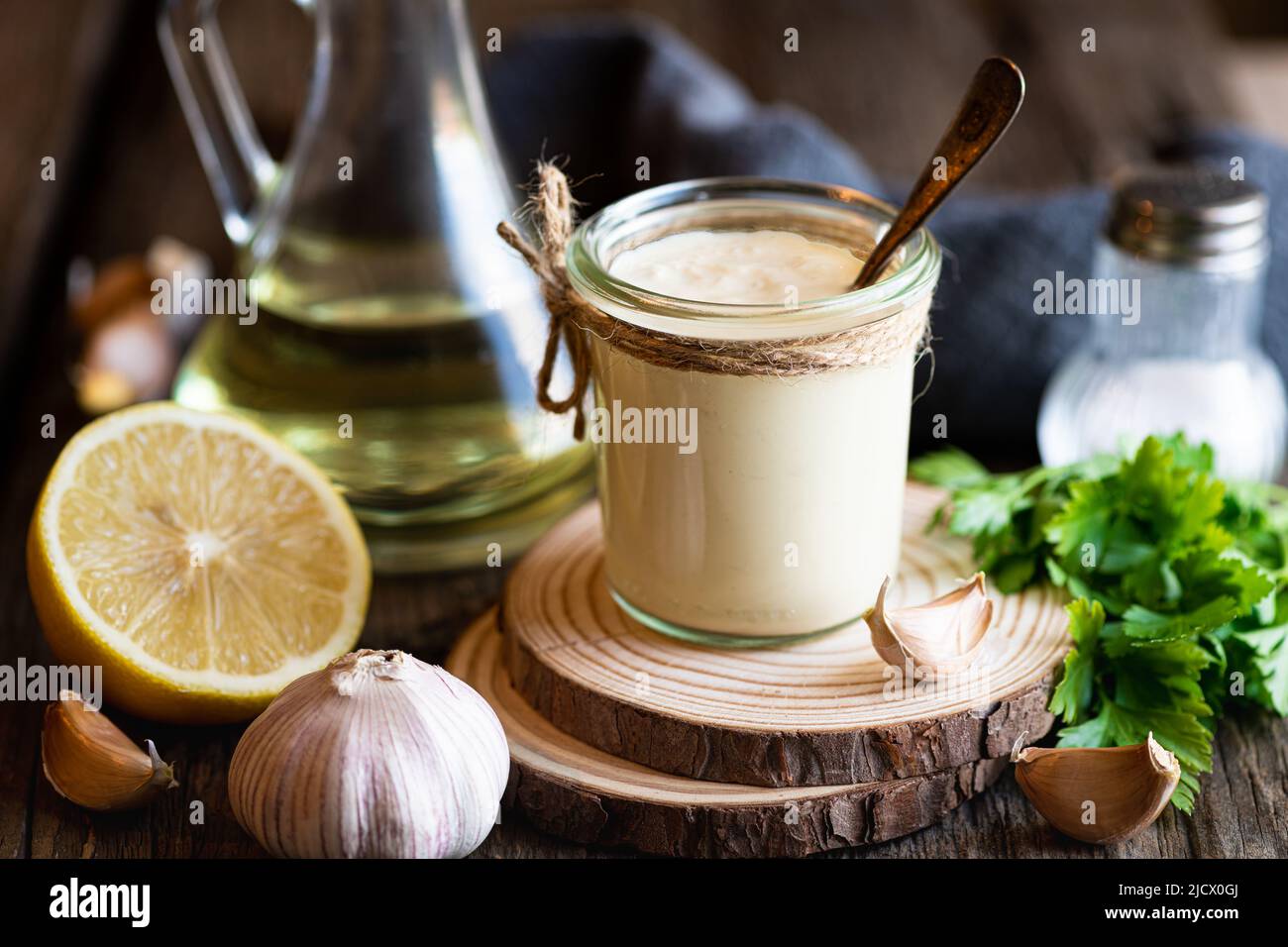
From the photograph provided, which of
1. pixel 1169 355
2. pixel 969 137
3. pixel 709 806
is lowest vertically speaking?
pixel 709 806

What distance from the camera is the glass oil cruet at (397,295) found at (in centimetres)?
104

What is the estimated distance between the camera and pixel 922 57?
1.90 m

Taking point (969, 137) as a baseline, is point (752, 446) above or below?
below

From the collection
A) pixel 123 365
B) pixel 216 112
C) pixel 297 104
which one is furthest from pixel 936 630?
pixel 297 104

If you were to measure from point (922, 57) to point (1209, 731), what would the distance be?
1251 mm

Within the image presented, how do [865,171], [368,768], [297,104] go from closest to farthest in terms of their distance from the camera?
1. [368,768]
2. [865,171]
3. [297,104]

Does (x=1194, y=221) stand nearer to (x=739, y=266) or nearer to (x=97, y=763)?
(x=739, y=266)

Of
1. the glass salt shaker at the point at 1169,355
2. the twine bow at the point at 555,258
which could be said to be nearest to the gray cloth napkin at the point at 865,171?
the glass salt shaker at the point at 1169,355

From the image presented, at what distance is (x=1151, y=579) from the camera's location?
2.97 feet

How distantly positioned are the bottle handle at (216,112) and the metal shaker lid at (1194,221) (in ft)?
2.07

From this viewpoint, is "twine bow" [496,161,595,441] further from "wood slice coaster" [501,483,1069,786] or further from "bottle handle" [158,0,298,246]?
"bottle handle" [158,0,298,246]

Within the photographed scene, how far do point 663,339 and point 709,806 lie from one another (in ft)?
0.83
